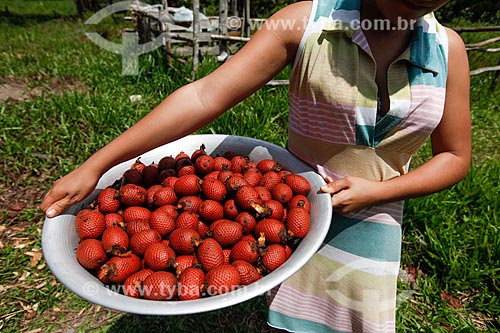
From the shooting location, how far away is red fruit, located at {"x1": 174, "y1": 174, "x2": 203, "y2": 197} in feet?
5.24

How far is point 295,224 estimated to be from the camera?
1.38 metres

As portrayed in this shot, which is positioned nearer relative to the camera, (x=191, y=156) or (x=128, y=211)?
(x=128, y=211)

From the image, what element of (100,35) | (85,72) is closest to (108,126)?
(85,72)

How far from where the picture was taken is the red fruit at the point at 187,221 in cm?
150

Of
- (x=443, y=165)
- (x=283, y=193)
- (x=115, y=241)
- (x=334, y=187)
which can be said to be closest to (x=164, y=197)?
(x=115, y=241)

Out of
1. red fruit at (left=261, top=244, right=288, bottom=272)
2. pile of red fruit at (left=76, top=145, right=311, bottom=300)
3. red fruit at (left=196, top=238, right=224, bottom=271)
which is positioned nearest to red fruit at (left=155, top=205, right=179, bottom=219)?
pile of red fruit at (left=76, top=145, right=311, bottom=300)

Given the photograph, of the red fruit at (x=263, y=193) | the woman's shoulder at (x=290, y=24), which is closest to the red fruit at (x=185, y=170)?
the red fruit at (x=263, y=193)

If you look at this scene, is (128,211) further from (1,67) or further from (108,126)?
(1,67)

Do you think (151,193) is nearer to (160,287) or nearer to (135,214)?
(135,214)

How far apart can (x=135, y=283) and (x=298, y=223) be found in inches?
23.5

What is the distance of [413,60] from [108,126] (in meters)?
3.67

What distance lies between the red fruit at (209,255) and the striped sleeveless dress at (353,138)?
60cm

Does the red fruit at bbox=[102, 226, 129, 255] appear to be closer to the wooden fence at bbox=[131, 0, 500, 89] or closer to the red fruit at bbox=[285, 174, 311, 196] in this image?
the red fruit at bbox=[285, 174, 311, 196]

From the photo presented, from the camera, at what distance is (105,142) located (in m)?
4.09
